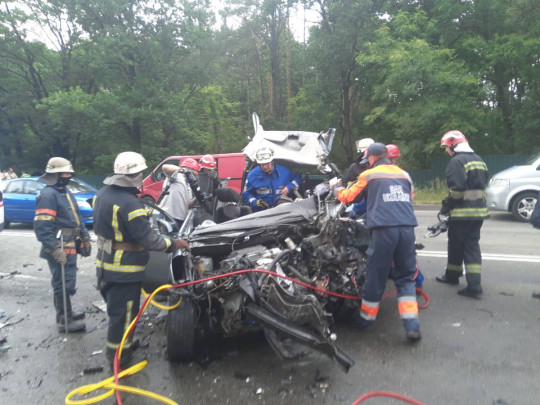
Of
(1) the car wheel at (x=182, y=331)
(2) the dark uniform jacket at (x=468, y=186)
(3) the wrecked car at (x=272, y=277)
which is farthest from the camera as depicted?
(2) the dark uniform jacket at (x=468, y=186)

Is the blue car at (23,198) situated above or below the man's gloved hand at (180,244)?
below

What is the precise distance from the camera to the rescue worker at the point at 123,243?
3396 mm

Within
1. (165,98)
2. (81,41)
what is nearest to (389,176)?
(165,98)

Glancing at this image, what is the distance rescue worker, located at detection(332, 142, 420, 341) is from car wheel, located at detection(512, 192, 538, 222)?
23.2 ft

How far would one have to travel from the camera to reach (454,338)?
3.74m

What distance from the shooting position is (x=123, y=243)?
3.49 m

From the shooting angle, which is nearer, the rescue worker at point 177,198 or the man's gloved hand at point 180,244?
the man's gloved hand at point 180,244

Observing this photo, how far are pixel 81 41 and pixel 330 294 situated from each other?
22.4 m

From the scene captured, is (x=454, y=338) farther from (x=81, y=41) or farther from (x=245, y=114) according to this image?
(x=245, y=114)

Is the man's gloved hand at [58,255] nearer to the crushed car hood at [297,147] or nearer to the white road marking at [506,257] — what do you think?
the crushed car hood at [297,147]

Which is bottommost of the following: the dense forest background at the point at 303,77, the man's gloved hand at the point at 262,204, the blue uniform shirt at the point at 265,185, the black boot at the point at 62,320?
the black boot at the point at 62,320

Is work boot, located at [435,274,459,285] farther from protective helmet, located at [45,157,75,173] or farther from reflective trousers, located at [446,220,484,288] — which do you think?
protective helmet, located at [45,157,75,173]

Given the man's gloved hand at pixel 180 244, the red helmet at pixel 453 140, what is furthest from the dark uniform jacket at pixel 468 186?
the man's gloved hand at pixel 180 244

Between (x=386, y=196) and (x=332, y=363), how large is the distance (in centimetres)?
160
